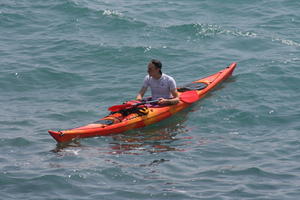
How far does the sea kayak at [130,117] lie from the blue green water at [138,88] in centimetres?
17

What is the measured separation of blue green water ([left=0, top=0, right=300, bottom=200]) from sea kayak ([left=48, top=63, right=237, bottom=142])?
0.17 metres

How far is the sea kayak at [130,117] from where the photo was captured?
10.8 metres

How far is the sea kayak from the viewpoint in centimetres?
1081

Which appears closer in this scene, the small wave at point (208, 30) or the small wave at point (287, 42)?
the small wave at point (287, 42)

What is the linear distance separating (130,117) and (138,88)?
3.10 meters

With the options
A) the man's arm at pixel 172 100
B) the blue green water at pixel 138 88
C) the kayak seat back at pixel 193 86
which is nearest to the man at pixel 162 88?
the man's arm at pixel 172 100

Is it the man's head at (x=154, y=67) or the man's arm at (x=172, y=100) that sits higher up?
the man's head at (x=154, y=67)

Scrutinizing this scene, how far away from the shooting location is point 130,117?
11.6 m

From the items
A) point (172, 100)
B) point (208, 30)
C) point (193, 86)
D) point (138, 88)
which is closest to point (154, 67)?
point (172, 100)

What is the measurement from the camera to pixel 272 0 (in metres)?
22.7

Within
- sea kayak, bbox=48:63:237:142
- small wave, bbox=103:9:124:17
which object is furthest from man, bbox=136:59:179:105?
small wave, bbox=103:9:124:17

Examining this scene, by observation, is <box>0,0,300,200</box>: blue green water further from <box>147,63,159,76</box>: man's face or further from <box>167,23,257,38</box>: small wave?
<box>147,63,159,76</box>: man's face

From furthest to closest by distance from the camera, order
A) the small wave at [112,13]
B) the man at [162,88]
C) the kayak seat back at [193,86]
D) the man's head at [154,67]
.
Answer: the small wave at [112,13] < the kayak seat back at [193,86] < the man at [162,88] < the man's head at [154,67]

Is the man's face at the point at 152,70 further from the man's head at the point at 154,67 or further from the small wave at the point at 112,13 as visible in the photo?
the small wave at the point at 112,13
